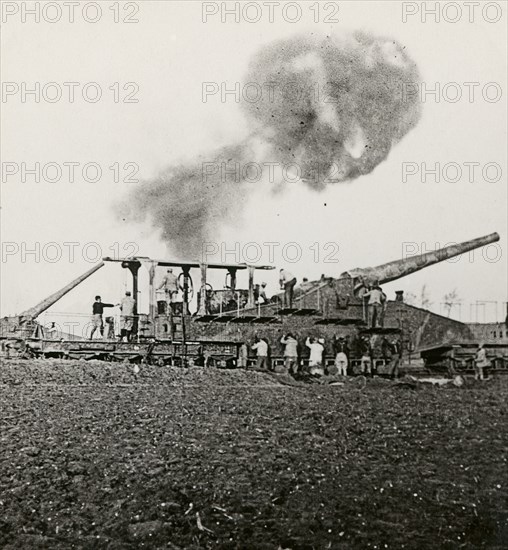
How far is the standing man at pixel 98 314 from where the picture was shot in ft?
15.5

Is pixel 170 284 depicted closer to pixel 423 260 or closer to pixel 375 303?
pixel 375 303

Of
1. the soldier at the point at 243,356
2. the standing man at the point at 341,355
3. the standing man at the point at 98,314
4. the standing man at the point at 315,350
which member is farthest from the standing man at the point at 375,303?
the standing man at the point at 98,314

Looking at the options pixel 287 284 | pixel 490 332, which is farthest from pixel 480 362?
pixel 287 284

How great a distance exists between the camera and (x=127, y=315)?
5.10 meters

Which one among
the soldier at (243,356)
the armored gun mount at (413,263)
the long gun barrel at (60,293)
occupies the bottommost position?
the soldier at (243,356)

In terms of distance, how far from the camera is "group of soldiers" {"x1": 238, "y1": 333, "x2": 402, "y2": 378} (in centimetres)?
521

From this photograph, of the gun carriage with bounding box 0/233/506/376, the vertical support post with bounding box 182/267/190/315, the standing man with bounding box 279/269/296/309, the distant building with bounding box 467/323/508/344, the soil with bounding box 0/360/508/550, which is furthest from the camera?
the gun carriage with bounding box 0/233/506/376

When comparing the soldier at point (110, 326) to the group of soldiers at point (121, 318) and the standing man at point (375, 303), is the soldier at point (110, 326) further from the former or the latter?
the standing man at point (375, 303)

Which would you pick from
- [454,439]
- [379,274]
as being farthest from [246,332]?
[454,439]

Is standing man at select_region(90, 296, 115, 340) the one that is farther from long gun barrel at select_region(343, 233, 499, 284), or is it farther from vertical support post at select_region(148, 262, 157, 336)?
long gun barrel at select_region(343, 233, 499, 284)

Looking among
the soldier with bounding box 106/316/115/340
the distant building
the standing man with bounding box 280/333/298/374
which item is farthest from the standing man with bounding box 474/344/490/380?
the soldier with bounding box 106/316/115/340

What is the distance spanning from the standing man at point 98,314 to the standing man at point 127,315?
15 cm

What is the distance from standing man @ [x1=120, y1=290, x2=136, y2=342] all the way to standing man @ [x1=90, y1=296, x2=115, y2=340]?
153 millimetres

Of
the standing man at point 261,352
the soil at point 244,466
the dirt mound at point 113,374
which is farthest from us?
the standing man at point 261,352
